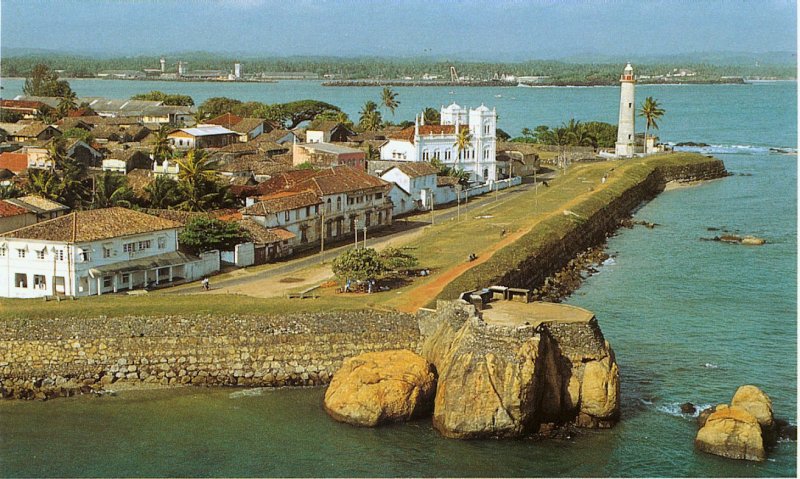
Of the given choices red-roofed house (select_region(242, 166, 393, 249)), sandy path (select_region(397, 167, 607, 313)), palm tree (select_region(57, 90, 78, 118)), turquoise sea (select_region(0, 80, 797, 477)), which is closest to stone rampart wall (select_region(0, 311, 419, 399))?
turquoise sea (select_region(0, 80, 797, 477))

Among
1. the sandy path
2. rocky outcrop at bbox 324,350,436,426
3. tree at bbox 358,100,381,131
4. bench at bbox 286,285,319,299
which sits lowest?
rocky outcrop at bbox 324,350,436,426

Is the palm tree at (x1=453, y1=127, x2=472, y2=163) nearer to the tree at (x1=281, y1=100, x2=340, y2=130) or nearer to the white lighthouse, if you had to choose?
the white lighthouse

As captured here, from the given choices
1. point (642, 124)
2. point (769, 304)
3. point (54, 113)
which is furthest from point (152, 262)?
point (642, 124)

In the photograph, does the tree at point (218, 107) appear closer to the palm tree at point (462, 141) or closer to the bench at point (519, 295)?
the palm tree at point (462, 141)

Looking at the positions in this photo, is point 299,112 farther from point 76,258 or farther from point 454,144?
point 76,258

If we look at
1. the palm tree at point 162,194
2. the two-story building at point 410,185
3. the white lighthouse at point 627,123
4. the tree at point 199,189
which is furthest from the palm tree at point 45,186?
the white lighthouse at point 627,123
